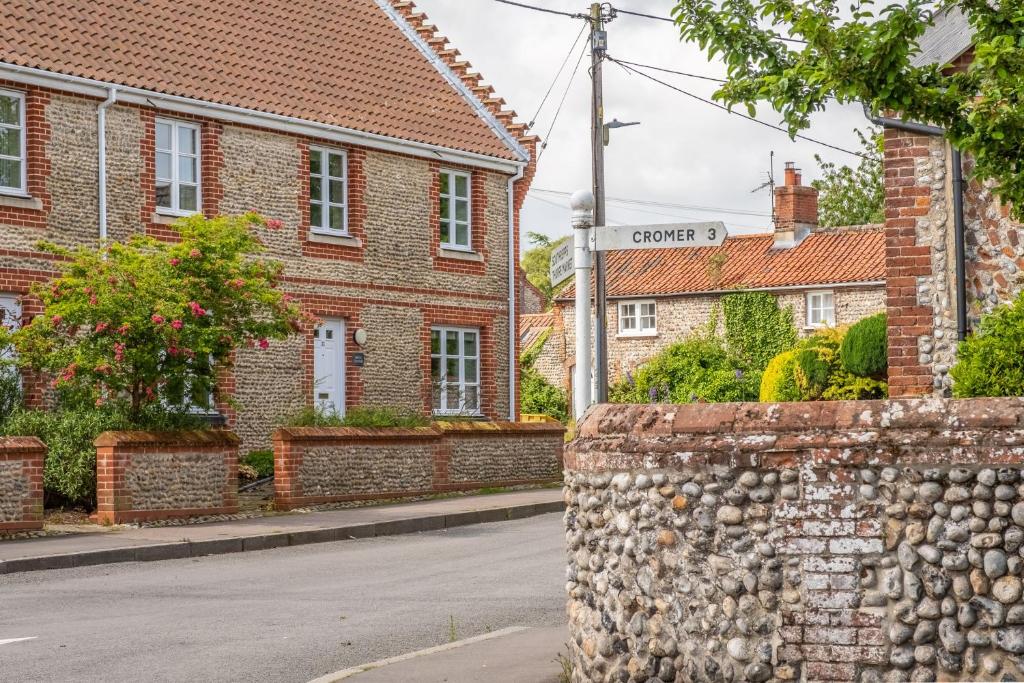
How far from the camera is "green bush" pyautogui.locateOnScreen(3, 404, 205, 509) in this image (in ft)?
60.1

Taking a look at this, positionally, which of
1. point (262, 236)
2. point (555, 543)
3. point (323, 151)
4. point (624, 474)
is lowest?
point (555, 543)

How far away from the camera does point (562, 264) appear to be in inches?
459

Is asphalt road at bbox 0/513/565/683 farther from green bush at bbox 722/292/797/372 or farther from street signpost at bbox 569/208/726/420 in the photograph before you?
green bush at bbox 722/292/797/372

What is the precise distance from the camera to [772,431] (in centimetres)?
648

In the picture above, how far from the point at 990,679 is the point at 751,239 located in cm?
4435

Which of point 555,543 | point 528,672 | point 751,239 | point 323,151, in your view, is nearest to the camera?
point 528,672

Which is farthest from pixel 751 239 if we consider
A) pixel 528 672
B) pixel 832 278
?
pixel 528 672

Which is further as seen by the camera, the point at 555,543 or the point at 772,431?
the point at 555,543

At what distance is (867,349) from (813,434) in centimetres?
2512

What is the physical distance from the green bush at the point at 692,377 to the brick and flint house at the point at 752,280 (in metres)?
1.84

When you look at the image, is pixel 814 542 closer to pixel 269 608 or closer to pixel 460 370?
pixel 269 608

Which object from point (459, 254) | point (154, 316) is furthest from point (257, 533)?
point (459, 254)

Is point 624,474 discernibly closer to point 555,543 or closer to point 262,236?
point 555,543

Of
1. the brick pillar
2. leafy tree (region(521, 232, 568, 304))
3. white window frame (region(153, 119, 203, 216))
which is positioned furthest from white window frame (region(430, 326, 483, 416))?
leafy tree (region(521, 232, 568, 304))
